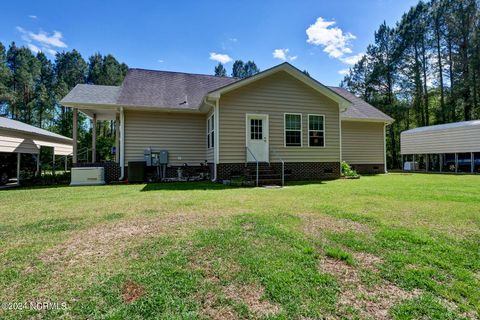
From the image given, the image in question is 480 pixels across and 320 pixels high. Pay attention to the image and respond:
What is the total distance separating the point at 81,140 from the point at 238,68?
31745mm

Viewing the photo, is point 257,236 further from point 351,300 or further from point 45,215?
point 45,215

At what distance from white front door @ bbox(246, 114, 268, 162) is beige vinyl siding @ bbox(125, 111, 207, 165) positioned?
9.73 ft

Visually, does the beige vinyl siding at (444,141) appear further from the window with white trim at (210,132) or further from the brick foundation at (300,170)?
the window with white trim at (210,132)

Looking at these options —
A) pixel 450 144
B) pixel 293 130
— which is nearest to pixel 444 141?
pixel 450 144

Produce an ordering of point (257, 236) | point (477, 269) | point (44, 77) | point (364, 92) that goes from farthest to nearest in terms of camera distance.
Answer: point (44, 77), point (364, 92), point (257, 236), point (477, 269)

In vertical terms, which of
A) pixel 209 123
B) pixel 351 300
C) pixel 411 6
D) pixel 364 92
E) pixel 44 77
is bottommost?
pixel 351 300

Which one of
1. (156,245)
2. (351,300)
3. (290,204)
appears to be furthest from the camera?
(290,204)

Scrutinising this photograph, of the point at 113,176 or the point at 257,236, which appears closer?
the point at 257,236

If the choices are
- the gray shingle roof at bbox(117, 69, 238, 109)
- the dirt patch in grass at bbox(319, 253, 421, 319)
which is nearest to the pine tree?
the gray shingle roof at bbox(117, 69, 238, 109)

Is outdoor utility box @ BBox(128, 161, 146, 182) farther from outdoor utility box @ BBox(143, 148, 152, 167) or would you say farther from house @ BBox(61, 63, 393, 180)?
house @ BBox(61, 63, 393, 180)

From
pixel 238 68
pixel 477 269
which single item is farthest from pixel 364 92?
pixel 477 269

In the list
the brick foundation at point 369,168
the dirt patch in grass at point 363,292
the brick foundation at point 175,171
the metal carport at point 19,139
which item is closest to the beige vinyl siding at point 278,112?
the brick foundation at point 175,171

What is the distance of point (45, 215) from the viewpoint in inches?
185

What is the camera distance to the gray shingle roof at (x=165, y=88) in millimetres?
11867
